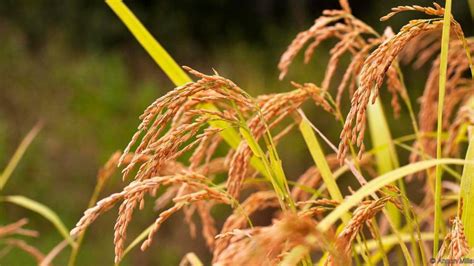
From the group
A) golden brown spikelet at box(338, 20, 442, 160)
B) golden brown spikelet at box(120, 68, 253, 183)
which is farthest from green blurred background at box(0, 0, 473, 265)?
golden brown spikelet at box(338, 20, 442, 160)

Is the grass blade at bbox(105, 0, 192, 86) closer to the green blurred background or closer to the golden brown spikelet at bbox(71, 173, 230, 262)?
the golden brown spikelet at bbox(71, 173, 230, 262)

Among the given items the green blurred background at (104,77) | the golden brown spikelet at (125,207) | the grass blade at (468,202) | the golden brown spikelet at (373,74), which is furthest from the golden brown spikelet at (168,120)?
the green blurred background at (104,77)

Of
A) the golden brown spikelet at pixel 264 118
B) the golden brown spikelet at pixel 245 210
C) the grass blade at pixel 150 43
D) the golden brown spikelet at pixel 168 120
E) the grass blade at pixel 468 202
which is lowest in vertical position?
the grass blade at pixel 468 202

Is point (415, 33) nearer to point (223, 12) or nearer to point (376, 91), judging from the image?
point (376, 91)

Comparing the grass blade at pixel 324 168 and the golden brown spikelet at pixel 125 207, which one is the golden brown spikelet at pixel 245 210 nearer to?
the grass blade at pixel 324 168

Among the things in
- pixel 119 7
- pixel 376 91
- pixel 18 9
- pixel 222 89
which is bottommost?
pixel 376 91

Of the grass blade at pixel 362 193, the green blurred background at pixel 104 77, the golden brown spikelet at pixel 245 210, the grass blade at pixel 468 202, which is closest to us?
the grass blade at pixel 362 193

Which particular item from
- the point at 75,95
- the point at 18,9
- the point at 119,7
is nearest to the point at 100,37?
the point at 18,9

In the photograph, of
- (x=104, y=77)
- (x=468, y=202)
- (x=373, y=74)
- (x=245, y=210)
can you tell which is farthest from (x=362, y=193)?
(x=104, y=77)
